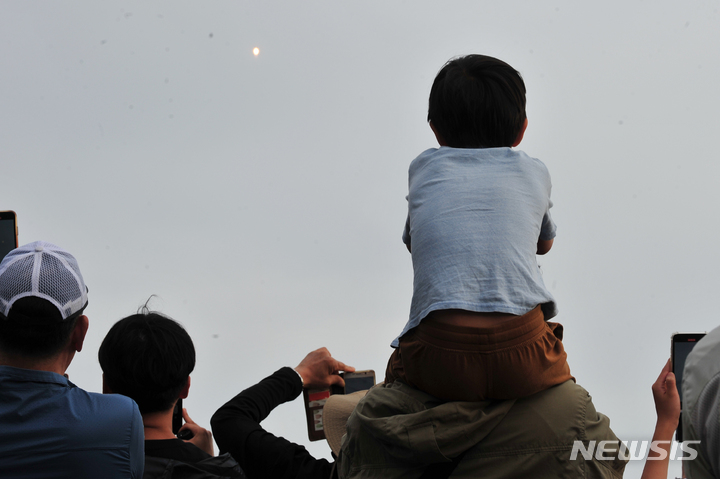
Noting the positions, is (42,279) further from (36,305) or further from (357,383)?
(357,383)

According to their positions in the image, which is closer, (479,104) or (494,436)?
(494,436)

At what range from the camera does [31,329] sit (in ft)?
3.11

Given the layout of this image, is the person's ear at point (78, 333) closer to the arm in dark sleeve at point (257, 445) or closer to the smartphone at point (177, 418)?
the arm in dark sleeve at point (257, 445)

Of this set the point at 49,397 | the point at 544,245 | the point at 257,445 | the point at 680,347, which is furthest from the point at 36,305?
the point at 680,347

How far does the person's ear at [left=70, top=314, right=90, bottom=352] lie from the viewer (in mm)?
996

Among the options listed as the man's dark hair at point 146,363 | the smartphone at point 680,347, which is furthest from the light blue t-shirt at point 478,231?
the smartphone at point 680,347

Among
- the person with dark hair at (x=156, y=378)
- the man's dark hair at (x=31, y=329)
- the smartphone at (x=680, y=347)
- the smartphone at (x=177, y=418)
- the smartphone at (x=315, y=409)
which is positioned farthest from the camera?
the smartphone at (x=680, y=347)

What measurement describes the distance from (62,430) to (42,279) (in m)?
0.23

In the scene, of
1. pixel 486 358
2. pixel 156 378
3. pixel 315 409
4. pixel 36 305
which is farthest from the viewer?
pixel 315 409

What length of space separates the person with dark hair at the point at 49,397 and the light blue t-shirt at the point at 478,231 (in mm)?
436

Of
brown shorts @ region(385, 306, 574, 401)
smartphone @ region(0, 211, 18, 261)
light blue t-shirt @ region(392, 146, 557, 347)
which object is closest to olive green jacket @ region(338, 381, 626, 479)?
brown shorts @ region(385, 306, 574, 401)

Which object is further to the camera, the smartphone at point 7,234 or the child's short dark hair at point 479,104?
the smartphone at point 7,234

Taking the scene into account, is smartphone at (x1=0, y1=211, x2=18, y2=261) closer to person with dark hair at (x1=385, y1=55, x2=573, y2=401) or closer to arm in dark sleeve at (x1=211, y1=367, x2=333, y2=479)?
arm in dark sleeve at (x1=211, y1=367, x2=333, y2=479)

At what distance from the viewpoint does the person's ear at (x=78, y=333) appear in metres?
1.00
